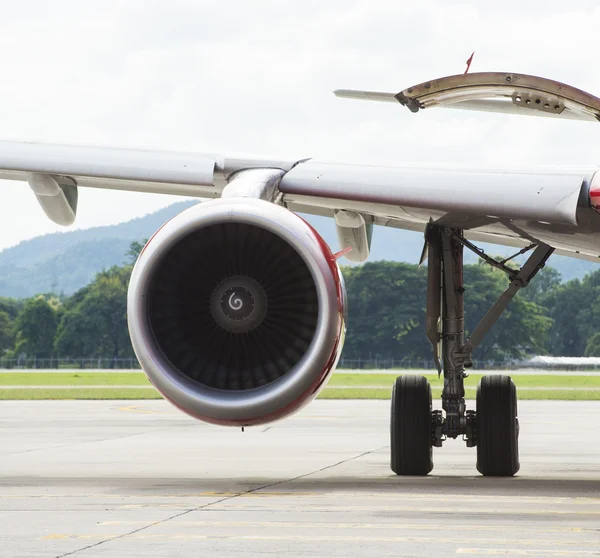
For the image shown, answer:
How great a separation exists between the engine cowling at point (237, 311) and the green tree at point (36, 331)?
146 metres

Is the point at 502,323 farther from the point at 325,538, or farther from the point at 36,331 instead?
the point at 325,538

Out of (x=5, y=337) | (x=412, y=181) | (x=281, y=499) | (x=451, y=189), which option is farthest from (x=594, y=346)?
(x=281, y=499)

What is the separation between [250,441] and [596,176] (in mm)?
10954

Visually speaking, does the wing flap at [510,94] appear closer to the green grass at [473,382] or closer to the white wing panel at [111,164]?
the white wing panel at [111,164]

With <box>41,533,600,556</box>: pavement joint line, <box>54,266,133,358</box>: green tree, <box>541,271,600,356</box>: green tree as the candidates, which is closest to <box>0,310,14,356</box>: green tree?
<box>54,266,133,358</box>: green tree

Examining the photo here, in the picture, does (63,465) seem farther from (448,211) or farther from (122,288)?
(122,288)

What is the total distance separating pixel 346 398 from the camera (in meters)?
43.1

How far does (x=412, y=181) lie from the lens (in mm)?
11609

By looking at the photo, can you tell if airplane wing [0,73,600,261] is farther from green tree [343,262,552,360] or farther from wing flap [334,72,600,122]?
green tree [343,262,552,360]

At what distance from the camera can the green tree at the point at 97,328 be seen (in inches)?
5802

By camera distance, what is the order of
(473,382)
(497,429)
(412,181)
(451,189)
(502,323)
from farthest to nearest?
(502,323) → (473,382) → (497,429) → (412,181) → (451,189)

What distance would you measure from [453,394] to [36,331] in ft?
487

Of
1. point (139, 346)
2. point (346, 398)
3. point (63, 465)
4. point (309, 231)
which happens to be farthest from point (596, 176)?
point (346, 398)

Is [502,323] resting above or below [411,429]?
above
